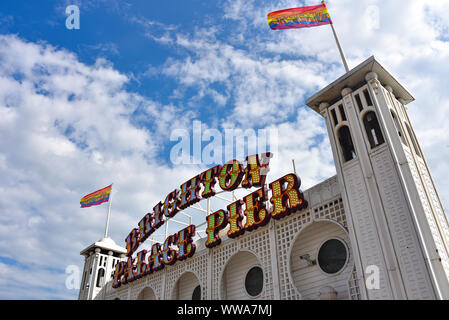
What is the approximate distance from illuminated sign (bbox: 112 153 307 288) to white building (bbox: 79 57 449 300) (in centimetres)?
68

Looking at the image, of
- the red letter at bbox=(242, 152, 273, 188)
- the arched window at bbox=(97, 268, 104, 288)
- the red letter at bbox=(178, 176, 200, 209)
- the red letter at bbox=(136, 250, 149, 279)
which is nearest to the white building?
the red letter at bbox=(242, 152, 273, 188)

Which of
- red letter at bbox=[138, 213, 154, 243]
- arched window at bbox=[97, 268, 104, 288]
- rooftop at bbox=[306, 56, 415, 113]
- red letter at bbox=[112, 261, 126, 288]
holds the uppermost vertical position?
rooftop at bbox=[306, 56, 415, 113]

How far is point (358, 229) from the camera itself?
15.1m

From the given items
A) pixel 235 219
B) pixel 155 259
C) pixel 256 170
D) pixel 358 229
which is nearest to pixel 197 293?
pixel 155 259

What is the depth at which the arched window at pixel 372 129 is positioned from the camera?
56.8ft

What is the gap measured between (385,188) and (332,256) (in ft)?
14.8

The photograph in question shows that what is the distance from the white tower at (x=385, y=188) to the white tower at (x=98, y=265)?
27818mm

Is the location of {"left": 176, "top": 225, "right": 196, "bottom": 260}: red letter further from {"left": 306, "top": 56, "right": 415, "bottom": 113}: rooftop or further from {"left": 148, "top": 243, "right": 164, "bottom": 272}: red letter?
{"left": 306, "top": 56, "right": 415, "bottom": 113}: rooftop

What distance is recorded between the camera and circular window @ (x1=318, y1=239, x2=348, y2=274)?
55.3 ft

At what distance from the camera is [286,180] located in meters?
19.6

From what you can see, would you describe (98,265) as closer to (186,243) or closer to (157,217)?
(157,217)

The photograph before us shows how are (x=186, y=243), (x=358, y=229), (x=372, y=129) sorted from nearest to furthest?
(x=358, y=229)
(x=372, y=129)
(x=186, y=243)
